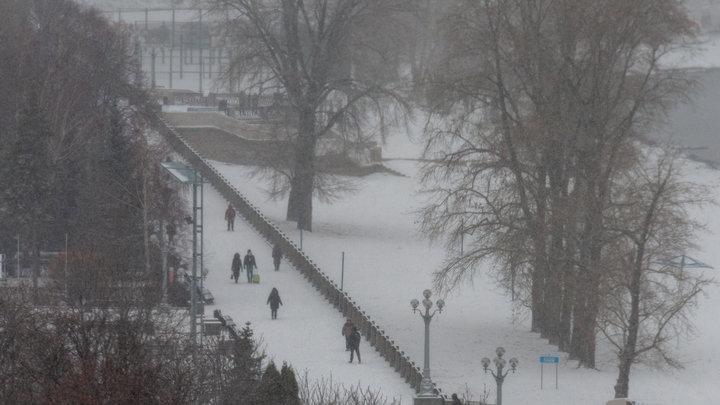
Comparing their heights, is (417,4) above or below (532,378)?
above

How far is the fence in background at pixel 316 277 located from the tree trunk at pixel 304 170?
6.86 ft

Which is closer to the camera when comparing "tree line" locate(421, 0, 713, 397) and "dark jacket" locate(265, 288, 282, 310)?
"tree line" locate(421, 0, 713, 397)

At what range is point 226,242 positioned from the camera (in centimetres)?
4006

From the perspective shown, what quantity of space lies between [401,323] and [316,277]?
2.96 m

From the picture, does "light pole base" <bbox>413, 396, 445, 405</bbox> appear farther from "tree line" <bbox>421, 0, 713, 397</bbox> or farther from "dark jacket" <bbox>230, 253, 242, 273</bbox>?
"dark jacket" <bbox>230, 253, 242, 273</bbox>

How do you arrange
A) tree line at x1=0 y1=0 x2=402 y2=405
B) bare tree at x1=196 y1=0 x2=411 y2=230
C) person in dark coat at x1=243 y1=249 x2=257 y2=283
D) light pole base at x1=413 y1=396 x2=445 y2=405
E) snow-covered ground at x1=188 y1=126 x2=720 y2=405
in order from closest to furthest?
1. tree line at x1=0 y1=0 x2=402 y2=405
2. light pole base at x1=413 y1=396 x2=445 y2=405
3. snow-covered ground at x1=188 y1=126 x2=720 y2=405
4. person in dark coat at x1=243 y1=249 x2=257 y2=283
5. bare tree at x1=196 y1=0 x2=411 y2=230

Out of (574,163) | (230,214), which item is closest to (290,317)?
(574,163)

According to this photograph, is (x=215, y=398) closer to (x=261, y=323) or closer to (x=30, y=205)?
(x=261, y=323)

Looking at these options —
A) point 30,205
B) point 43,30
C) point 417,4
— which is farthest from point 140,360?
point 43,30

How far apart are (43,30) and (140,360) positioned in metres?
35.0

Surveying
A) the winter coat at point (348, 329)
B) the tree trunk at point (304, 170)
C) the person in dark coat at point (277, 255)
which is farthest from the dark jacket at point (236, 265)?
the tree trunk at point (304, 170)

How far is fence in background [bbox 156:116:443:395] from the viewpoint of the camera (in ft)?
90.8

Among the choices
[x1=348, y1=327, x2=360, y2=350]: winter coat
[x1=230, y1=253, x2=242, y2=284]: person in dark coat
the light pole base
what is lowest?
the light pole base

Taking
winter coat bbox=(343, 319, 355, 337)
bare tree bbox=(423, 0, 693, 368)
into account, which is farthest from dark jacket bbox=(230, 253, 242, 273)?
winter coat bbox=(343, 319, 355, 337)
